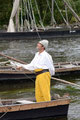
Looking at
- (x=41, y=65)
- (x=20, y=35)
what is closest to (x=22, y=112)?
(x=41, y=65)

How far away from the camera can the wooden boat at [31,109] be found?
11.3 m

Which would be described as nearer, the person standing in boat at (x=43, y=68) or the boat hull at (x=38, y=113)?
the person standing in boat at (x=43, y=68)

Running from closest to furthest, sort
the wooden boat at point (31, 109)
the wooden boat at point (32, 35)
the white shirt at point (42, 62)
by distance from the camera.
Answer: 1. the white shirt at point (42, 62)
2. the wooden boat at point (31, 109)
3. the wooden boat at point (32, 35)

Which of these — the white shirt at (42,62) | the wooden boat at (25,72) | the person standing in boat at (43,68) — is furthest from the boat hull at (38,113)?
the wooden boat at (25,72)

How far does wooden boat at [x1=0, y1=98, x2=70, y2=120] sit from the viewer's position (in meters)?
11.3

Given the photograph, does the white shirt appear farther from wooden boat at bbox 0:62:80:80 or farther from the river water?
wooden boat at bbox 0:62:80:80

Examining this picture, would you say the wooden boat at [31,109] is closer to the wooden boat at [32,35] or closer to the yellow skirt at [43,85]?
the yellow skirt at [43,85]

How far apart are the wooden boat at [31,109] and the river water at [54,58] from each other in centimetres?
47

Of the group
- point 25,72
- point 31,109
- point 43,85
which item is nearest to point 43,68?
point 43,85

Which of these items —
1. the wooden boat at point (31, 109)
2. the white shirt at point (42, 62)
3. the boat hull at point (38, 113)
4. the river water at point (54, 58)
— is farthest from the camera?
the river water at point (54, 58)

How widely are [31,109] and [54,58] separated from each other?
49.7 feet

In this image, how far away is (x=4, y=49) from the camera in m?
33.1

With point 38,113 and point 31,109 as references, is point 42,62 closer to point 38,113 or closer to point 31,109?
point 31,109

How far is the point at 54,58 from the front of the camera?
1044 inches
